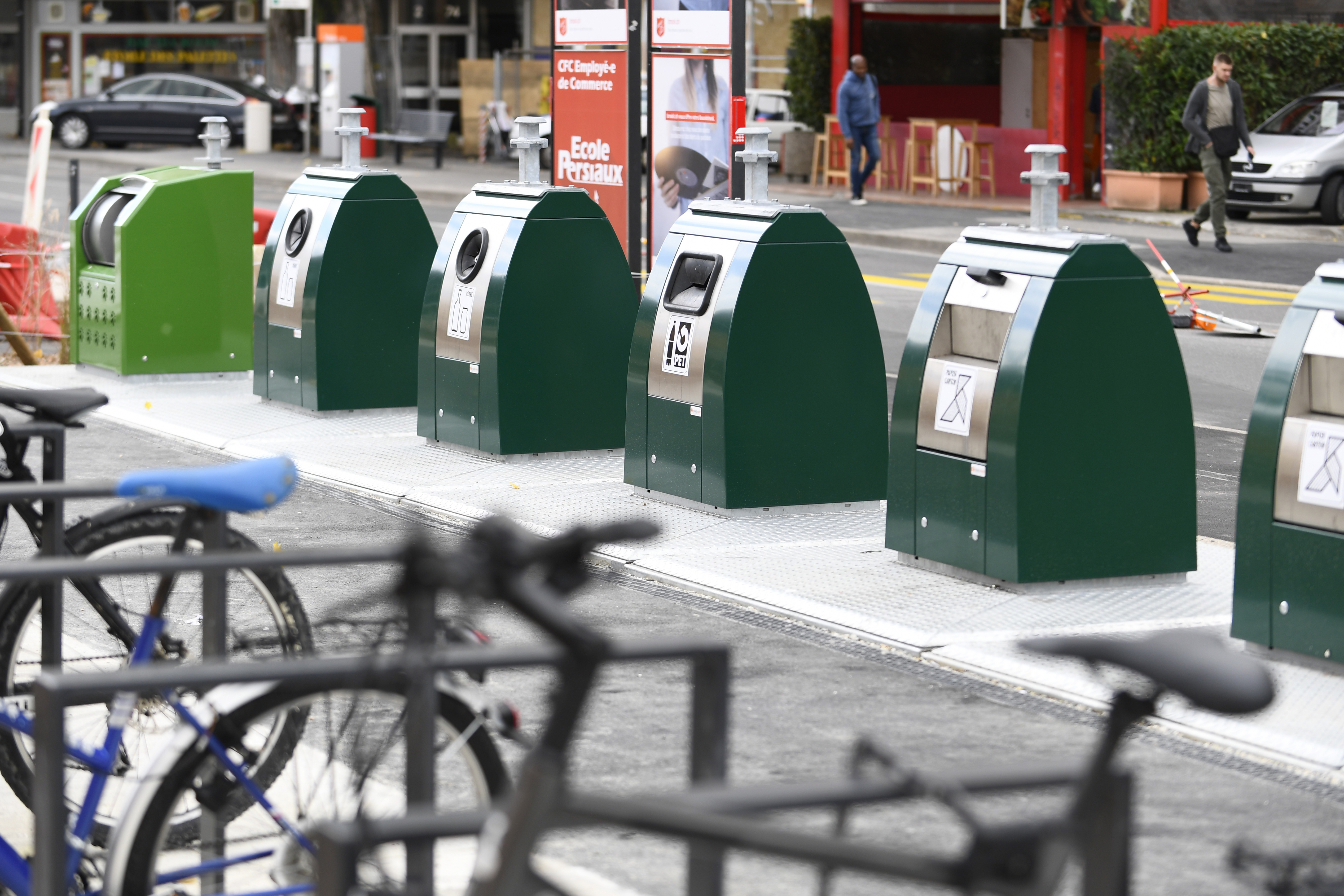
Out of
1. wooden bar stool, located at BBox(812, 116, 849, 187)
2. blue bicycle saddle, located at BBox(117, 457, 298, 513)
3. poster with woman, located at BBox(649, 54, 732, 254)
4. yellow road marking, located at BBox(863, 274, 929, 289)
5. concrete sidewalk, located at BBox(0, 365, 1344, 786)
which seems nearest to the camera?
blue bicycle saddle, located at BBox(117, 457, 298, 513)

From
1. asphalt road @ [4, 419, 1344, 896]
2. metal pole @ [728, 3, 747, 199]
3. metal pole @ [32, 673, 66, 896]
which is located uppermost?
metal pole @ [728, 3, 747, 199]

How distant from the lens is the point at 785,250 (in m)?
7.78

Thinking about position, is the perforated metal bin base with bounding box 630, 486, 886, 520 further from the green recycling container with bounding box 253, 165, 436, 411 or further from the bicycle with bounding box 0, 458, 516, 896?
the bicycle with bounding box 0, 458, 516, 896

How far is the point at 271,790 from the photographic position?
390 cm

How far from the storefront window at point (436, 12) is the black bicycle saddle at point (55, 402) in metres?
36.3

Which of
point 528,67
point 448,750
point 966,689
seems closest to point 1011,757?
point 966,689

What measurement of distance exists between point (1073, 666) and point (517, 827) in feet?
12.5

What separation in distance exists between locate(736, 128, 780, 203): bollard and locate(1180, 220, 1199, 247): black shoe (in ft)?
42.6

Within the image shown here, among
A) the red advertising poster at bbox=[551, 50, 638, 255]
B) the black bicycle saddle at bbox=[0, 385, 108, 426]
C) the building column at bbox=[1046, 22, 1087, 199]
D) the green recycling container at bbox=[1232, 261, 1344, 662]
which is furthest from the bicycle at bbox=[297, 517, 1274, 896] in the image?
the building column at bbox=[1046, 22, 1087, 199]

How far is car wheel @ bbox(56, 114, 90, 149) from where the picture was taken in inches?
1453

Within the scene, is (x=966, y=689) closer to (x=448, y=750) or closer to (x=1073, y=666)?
(x=1073, y=666)

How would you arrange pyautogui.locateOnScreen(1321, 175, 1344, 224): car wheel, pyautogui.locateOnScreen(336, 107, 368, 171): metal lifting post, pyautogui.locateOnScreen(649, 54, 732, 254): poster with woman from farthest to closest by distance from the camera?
pyautogui.locateOnScreen(1321, 175, 1344, 224): car wheel
pyautogui.locateOnScreen(649, 54, 732, 254): poster with woman
pyautogui.locateOnScreen(336, 107, 368, 171): metal lifting post

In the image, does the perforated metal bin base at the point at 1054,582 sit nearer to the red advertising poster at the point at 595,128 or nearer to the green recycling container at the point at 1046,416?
the green recycling container at the point at 1046,416

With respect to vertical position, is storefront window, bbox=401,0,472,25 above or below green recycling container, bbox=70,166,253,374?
above
